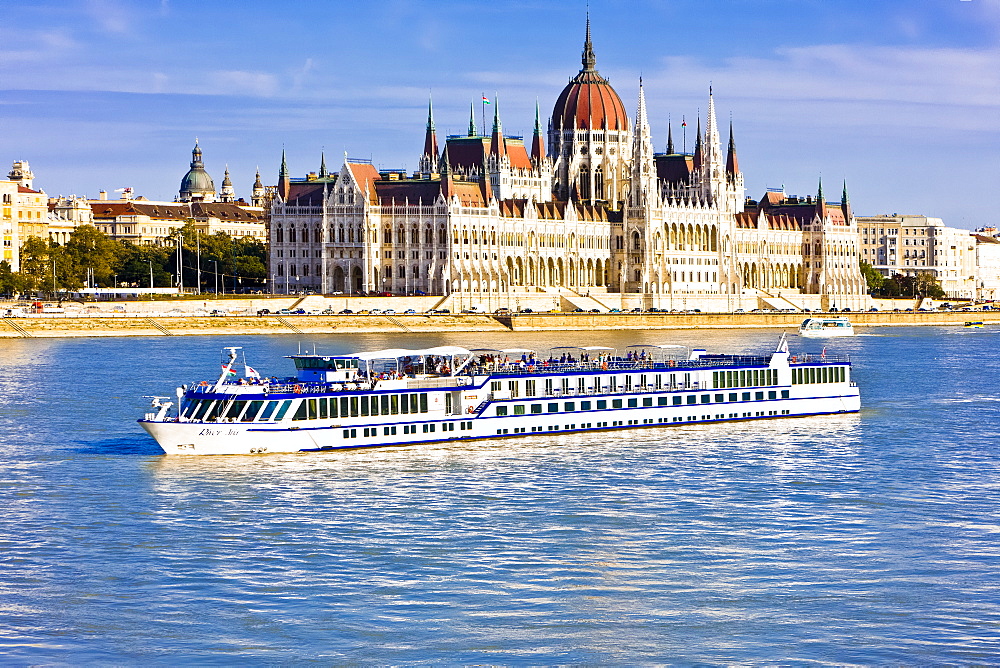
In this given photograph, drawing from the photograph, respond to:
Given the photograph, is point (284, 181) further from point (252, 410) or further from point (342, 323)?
point (252, 410)

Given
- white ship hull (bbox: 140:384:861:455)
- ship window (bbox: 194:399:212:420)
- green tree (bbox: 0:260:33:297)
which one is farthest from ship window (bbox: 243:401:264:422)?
green tree (bbox: 0:260:33:297)

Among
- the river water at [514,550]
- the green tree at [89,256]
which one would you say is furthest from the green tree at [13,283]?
the river water at [514,550]

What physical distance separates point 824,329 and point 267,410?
118477 mm

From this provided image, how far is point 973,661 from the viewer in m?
28.4

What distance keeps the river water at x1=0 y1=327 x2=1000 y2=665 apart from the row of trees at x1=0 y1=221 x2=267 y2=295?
114 metres

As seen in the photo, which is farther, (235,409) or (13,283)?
(13,283)

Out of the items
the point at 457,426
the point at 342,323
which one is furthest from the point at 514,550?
the point at 342,323

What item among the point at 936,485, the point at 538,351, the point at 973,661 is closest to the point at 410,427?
the point at 936,485

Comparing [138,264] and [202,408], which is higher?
[138,264]

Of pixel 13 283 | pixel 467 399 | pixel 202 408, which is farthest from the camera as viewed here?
pixel 13 283

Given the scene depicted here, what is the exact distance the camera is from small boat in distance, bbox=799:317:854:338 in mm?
161375

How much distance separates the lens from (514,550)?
122ft

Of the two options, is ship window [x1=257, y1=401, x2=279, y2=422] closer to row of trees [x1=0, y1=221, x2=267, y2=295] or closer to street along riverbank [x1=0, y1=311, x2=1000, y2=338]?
street along riverbank [x1=0, y1=311, x2=1000, y2=338]

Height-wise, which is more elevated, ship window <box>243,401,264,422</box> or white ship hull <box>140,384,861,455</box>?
ship window <box>243,401,264,422</box>
